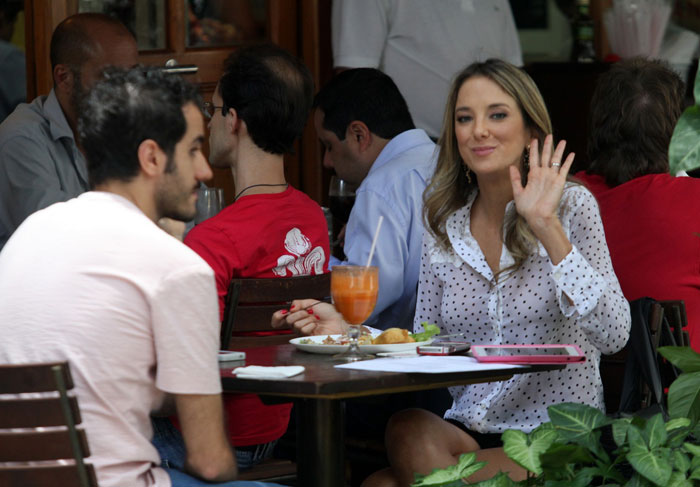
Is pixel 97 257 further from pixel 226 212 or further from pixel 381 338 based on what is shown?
pixel 226 212

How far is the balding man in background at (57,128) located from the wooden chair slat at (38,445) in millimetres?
1835

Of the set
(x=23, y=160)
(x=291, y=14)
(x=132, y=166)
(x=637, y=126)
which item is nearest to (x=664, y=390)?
(x=637, y=126)

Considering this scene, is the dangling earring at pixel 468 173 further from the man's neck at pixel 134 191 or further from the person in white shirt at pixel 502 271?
the man's neck at pixel 134 191

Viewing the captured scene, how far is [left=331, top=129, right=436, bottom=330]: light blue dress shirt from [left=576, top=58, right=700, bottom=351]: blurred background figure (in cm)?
53

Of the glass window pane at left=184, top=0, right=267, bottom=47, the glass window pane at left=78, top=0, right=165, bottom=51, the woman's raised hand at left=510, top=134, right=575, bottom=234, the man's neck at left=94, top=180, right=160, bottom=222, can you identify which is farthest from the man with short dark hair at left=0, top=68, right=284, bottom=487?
the glass window pane at left=184, top=0, right=267, bottom=47

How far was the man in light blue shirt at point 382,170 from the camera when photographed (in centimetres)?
347

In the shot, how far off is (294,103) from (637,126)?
3.60 ft

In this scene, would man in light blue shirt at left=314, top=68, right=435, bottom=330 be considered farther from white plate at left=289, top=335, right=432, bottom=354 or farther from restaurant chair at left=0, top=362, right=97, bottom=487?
restaurant chair at left=0, top=362, right=97, bottom=487

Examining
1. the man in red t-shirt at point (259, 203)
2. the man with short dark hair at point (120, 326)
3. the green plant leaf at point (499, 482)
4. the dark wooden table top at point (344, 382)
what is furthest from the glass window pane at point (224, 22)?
the green plant leaf at point (499, 482)


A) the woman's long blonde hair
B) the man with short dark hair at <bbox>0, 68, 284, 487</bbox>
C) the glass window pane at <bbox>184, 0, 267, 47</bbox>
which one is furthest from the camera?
the glass window pane at <bbox>184, 0, 267, 47</bbox>

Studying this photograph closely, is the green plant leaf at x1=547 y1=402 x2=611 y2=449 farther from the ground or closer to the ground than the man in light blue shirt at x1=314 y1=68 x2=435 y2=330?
closer to the ground

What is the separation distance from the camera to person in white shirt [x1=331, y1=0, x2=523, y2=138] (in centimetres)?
496

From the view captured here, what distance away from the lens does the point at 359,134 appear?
12.9 feet

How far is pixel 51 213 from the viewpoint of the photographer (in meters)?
1.97
